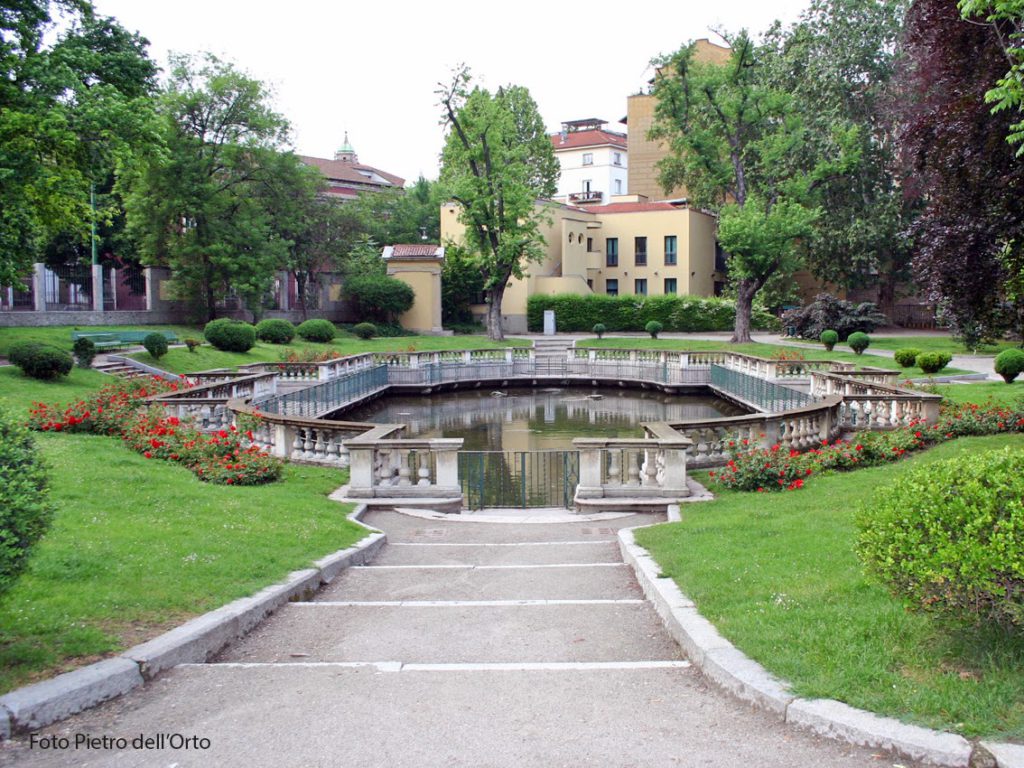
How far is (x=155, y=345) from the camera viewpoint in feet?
100

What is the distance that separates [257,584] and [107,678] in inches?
85.6

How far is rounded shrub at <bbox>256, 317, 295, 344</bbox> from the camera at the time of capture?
41.3 m

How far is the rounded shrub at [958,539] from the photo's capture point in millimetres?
4344

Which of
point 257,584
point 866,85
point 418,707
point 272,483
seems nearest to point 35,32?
point 272,483

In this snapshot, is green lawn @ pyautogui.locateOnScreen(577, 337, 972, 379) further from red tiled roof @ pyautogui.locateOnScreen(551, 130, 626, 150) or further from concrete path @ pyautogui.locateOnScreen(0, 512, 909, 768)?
red tiled roof @ pyautogui.locateOnScreen(551, 130, 626, 150)

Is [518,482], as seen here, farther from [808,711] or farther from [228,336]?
[228,336]

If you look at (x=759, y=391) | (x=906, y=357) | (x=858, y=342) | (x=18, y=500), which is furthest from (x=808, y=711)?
(x=858, y=342)

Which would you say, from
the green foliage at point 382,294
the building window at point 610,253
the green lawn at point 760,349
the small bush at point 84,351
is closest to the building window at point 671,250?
the building window at point 610,253

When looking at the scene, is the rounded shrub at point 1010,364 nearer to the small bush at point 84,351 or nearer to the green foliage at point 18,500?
the green foliage at point 18,500

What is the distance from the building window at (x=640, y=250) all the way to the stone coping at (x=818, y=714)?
6116 cm

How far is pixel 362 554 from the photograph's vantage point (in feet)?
30.4

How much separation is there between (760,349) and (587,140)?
55.6 metres

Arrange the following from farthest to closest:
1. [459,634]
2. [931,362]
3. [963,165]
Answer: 1. [931,362]
2. [963,165]
3. [459,634]

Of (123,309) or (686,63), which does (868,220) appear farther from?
(123,309)
